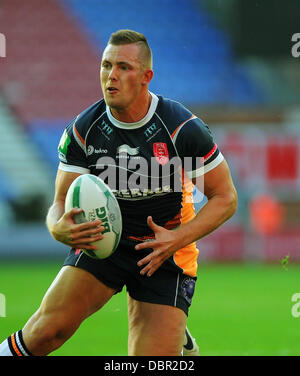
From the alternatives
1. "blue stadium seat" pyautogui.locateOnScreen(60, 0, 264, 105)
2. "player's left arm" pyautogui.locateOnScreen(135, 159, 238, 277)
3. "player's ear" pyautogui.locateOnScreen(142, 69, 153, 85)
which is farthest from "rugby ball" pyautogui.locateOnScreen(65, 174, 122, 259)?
"blue stadium seat" pyautogui.locateOnScreen(60, 0, 264, 105)

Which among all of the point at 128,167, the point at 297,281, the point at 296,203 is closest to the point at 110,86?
the point at 128,167

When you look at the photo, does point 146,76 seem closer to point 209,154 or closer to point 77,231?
point 209,154

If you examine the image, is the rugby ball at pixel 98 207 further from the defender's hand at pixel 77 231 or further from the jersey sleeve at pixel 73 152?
the jersey sleeve at pixel 73 152

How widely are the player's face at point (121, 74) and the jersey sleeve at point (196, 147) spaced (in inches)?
14.8

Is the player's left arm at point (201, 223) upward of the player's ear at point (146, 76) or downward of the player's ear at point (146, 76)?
downward

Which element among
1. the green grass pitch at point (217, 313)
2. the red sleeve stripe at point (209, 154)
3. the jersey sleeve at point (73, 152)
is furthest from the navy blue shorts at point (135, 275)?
the green grass pitch at point (217, 313)

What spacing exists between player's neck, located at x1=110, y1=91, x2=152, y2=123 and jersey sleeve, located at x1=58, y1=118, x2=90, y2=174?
0.27 metres

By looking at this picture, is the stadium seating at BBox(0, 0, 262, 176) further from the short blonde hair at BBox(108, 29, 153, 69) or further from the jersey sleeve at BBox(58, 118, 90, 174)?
the short blonde hair at BBox(108, 29, 153, 69)

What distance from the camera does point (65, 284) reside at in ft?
14.4

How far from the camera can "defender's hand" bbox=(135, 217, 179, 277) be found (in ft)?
13.7

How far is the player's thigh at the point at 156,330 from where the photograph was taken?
4.34 meters

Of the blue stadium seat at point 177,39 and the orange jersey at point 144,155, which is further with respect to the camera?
the blue stadium seat at point 177,39

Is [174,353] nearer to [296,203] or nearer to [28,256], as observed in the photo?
[28,256]

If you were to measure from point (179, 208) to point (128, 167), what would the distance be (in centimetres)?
46
